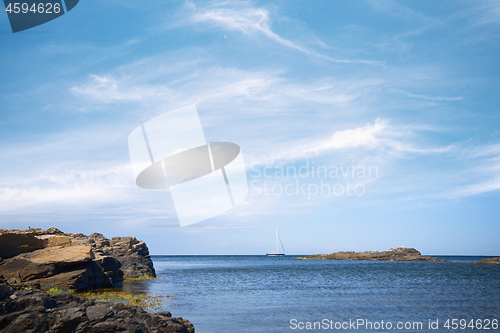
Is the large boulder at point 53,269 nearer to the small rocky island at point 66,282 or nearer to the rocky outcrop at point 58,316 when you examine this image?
the small rocky island at point 66,282

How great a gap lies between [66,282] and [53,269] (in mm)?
1822

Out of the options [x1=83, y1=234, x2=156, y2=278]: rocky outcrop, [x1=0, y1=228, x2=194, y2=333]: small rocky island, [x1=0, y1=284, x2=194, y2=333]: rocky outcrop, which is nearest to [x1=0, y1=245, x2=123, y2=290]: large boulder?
[x1=0, y1=228, x2=194, y2=333]: small rocky island

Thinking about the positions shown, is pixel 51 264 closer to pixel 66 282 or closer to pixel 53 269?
pixel 53 269

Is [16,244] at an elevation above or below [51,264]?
above

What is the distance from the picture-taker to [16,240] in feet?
101

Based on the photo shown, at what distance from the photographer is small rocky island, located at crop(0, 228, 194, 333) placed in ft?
36.9

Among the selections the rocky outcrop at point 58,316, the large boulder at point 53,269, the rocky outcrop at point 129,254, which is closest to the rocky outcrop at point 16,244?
the large boulder at point 53,269

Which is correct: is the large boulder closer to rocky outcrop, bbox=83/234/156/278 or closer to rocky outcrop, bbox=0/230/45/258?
rocky outcrop, bbox=0/230/45/258

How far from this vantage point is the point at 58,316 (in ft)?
37.4

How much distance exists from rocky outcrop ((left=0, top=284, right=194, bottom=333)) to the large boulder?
18.9m

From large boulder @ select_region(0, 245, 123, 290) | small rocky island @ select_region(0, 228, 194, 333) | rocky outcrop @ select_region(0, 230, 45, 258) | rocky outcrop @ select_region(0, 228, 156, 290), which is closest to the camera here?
small rocky island @ select_region(0, 228, 194, 333)

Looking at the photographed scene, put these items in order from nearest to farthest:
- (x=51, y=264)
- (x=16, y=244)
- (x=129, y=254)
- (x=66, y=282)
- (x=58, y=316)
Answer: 1. (x=58, y=316)
2. (x=66, y=282)
3. (x=51, y=264)
4. (x=16, y=244)
5. (x=129, y=254)

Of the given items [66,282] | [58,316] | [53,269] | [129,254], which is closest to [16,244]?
[53,269]

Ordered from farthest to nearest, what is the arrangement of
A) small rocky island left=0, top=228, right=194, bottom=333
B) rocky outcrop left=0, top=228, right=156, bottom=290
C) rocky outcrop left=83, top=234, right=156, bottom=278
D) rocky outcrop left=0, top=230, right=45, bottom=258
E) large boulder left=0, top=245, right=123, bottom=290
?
rocky outcrop left=83, top=234, right=156, bottom=278
rocky outcrop left=0, top=230, right=45, bottom=258
rocky outcrop left=0, top=228, right=156, bottom=290
large boulder left=0, top=245, right=123, bottom=290
small rocky island left=0, top=228, right=194, bottom=333
